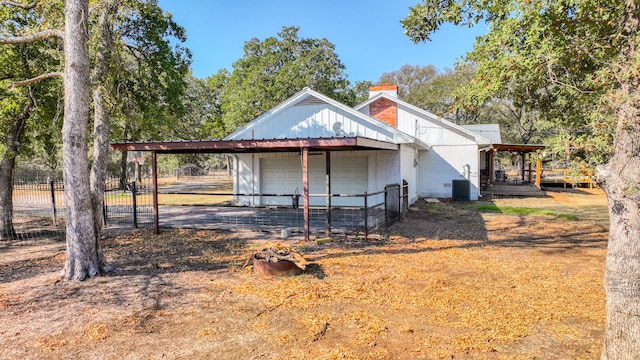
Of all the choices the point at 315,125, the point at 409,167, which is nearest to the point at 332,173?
the point at 315,125

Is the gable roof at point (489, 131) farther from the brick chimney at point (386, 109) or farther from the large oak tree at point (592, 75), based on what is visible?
the large oak tree at point (592, 75)

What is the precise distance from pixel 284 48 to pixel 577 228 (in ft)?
75.7

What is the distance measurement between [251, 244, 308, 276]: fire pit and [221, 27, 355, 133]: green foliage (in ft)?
63.8

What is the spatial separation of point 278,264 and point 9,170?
341 inches

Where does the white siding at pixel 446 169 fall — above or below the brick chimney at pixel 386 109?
below

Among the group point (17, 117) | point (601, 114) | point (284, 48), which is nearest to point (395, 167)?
point (601, 114)

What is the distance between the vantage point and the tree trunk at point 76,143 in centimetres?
581

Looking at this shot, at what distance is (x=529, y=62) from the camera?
464 cm

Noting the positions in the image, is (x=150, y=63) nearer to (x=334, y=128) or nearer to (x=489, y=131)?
(x=334, y=128)

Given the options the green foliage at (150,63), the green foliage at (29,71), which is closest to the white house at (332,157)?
the green foliage at (150,63)

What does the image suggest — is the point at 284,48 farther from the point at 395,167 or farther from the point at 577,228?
the point at 577,228

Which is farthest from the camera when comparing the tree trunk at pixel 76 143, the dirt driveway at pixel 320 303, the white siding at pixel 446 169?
the white siding at pixel 446 169

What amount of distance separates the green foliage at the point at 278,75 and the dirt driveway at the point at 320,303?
1735cm

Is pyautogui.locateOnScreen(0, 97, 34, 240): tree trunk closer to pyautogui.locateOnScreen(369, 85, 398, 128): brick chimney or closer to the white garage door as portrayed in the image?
the white garage door
